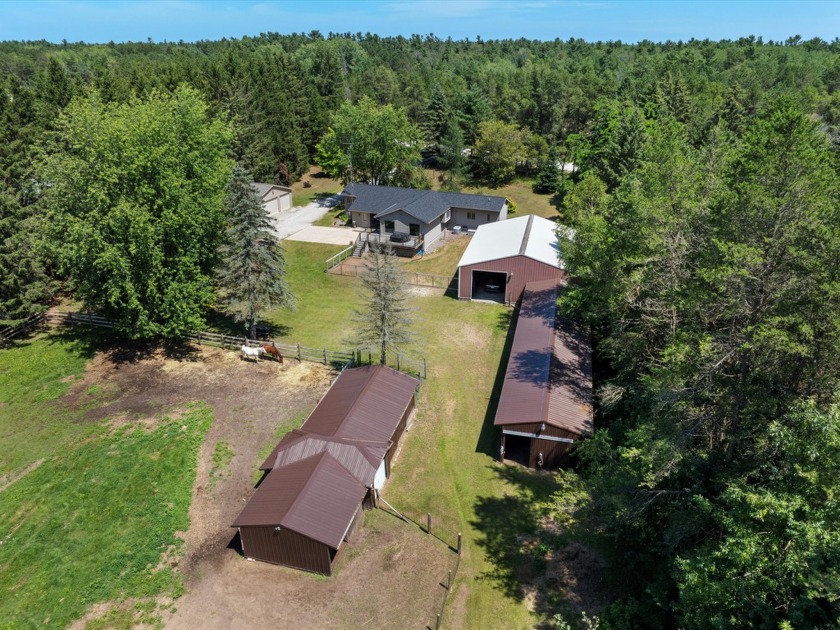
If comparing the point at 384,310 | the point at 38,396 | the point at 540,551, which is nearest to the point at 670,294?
the point at 540,551

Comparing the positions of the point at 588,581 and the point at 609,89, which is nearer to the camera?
the point at 588,581

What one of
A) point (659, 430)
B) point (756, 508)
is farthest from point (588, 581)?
point (756, 508)

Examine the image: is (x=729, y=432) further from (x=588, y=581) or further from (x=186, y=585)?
(x=186, y=585)

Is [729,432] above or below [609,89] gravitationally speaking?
below

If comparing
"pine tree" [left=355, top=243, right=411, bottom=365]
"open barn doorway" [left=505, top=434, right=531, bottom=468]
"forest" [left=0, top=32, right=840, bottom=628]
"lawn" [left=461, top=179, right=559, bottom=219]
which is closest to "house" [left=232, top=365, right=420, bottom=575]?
"pine tree" [left=355, top=243, right=411, bottom=365]

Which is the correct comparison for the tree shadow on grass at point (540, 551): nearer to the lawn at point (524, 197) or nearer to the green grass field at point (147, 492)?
the green grass field at point (147, 492)

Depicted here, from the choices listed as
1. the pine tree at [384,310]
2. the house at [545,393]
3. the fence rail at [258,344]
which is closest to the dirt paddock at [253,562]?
the fence rail at [258,344]

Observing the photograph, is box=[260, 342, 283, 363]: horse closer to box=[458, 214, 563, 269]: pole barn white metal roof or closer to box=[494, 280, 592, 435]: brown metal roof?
box=[494, 280, 592, 435]: brown metal roof
